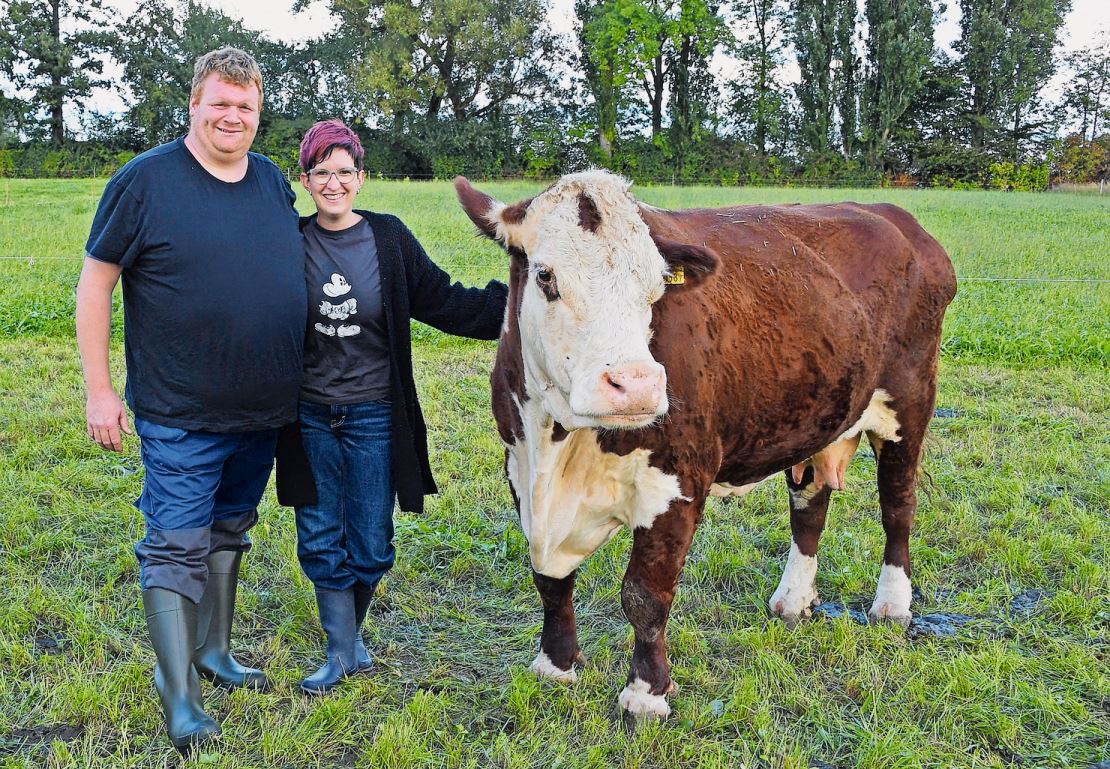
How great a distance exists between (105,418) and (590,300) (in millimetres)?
1666

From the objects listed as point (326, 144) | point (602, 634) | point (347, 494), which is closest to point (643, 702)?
point (602, 634)

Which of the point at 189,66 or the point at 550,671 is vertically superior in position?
the point at 189,66

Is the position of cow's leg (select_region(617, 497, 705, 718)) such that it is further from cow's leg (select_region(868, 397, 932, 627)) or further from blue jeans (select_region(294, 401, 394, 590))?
cow's leg (select_region(868, 397, 932, 627))

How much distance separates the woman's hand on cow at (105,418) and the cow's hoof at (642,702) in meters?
2.02

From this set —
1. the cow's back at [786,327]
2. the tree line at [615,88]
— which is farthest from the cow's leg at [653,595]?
the tree line at [615,88]

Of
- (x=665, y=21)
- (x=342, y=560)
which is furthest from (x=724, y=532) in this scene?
(x=665, y=21)

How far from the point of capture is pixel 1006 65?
4550 cm

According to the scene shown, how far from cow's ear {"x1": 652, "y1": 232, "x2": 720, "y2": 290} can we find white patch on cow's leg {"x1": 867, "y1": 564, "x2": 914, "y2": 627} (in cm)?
202

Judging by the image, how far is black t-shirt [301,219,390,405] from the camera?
11.2 ft

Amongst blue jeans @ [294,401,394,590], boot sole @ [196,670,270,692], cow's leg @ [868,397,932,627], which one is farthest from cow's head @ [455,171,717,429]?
cow's leg @ [868,397,932,627]

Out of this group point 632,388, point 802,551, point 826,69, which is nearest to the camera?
point 632,388

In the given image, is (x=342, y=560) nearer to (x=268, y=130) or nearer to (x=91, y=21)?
(x=268, y=130)

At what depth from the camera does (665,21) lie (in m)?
43.4

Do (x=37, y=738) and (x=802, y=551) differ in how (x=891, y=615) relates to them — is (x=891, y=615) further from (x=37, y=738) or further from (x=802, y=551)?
(x=37, y=738)
